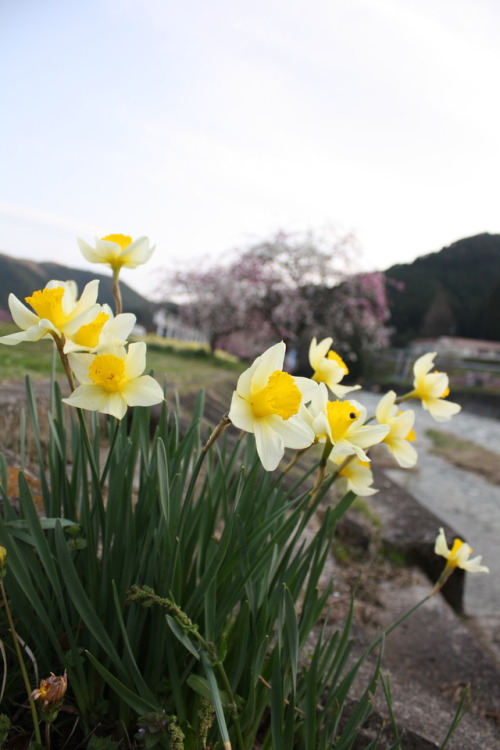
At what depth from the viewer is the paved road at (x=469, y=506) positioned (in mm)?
2723

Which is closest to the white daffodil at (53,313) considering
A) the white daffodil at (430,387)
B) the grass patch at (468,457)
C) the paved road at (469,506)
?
the white daffodil at (430,387)

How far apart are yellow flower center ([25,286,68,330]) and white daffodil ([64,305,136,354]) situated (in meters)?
0.03

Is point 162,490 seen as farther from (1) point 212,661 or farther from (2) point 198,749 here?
(2) point 198,749

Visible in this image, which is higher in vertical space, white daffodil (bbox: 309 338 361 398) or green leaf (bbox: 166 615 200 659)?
white daffodil (bbox: 309 338 361 398)

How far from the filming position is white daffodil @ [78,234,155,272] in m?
0.90

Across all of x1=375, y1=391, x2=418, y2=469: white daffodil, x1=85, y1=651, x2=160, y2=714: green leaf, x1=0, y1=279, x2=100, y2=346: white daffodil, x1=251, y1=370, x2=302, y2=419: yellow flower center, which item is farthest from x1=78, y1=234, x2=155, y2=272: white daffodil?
x1=85, y1=651, x2=160, y2=714: green leaf

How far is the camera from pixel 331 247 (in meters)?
14.8

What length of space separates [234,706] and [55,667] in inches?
13.8

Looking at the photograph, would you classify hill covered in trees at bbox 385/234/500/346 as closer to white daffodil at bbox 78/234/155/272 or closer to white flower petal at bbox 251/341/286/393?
white daffodil at bbox 78/234/155/272

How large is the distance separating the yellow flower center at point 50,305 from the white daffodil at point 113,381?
0.18 feet

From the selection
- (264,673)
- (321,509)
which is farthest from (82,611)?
(321,509)

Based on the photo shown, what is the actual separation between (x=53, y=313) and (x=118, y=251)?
0.24m

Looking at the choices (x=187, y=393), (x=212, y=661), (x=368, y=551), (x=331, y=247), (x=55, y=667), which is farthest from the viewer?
(x=331, y=247)

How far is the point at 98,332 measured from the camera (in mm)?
708
